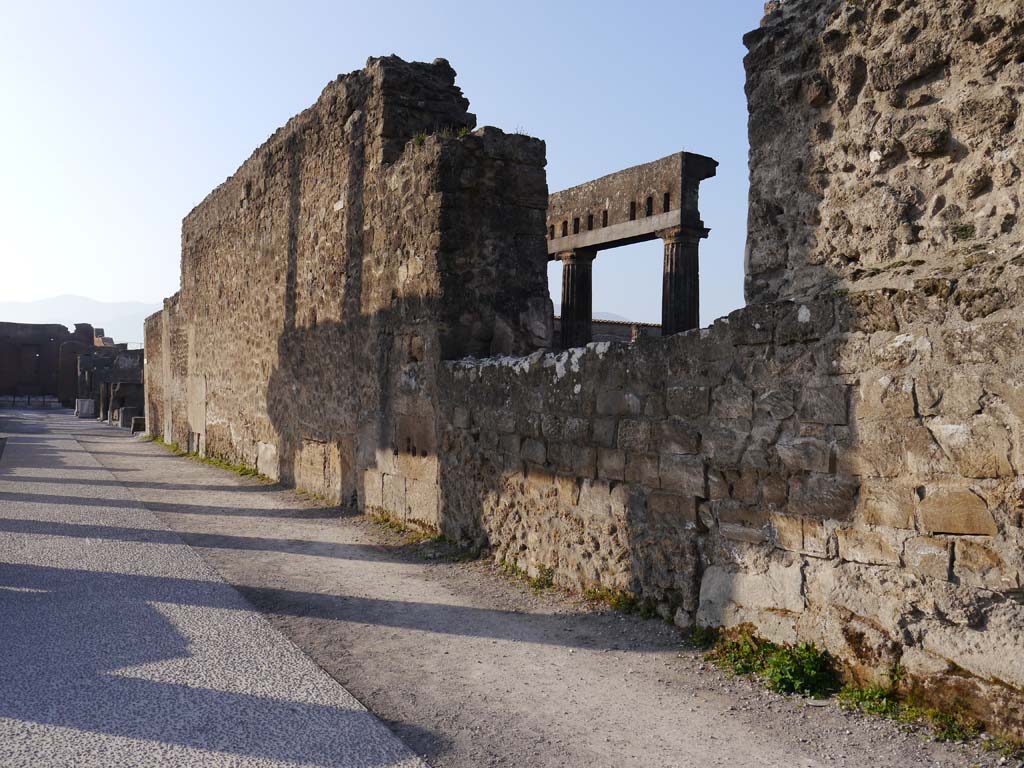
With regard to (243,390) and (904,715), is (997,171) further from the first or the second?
(243,390)

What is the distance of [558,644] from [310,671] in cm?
113

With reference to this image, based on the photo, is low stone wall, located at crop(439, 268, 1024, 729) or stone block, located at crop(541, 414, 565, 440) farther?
stone block, located at crop(541, 414, 565, 440)

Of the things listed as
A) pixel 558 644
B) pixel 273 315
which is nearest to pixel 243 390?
pixel 273 315

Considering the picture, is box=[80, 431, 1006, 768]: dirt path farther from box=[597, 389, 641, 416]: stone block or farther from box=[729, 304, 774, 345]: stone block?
box=[729, 304, 774, 345]: stone block

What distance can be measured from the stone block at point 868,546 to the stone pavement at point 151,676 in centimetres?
Answer: 172

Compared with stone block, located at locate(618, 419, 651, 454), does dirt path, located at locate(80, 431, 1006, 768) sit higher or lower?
lower

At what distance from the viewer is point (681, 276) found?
48.9ft

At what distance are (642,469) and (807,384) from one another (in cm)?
110

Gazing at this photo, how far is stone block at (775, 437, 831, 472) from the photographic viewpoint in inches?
131

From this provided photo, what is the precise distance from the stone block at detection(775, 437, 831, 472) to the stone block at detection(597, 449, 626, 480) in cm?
105

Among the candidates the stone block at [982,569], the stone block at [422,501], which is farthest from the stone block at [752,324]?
the stone block at [422,501]

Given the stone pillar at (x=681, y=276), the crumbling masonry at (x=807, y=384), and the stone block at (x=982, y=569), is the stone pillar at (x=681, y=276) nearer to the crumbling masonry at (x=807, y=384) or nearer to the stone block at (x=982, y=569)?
the crumbling masonry at (x=807, y=384)

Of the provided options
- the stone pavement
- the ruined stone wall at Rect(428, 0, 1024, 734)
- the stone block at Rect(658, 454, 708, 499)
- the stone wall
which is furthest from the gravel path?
the stone wall

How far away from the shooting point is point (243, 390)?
11.6 m
